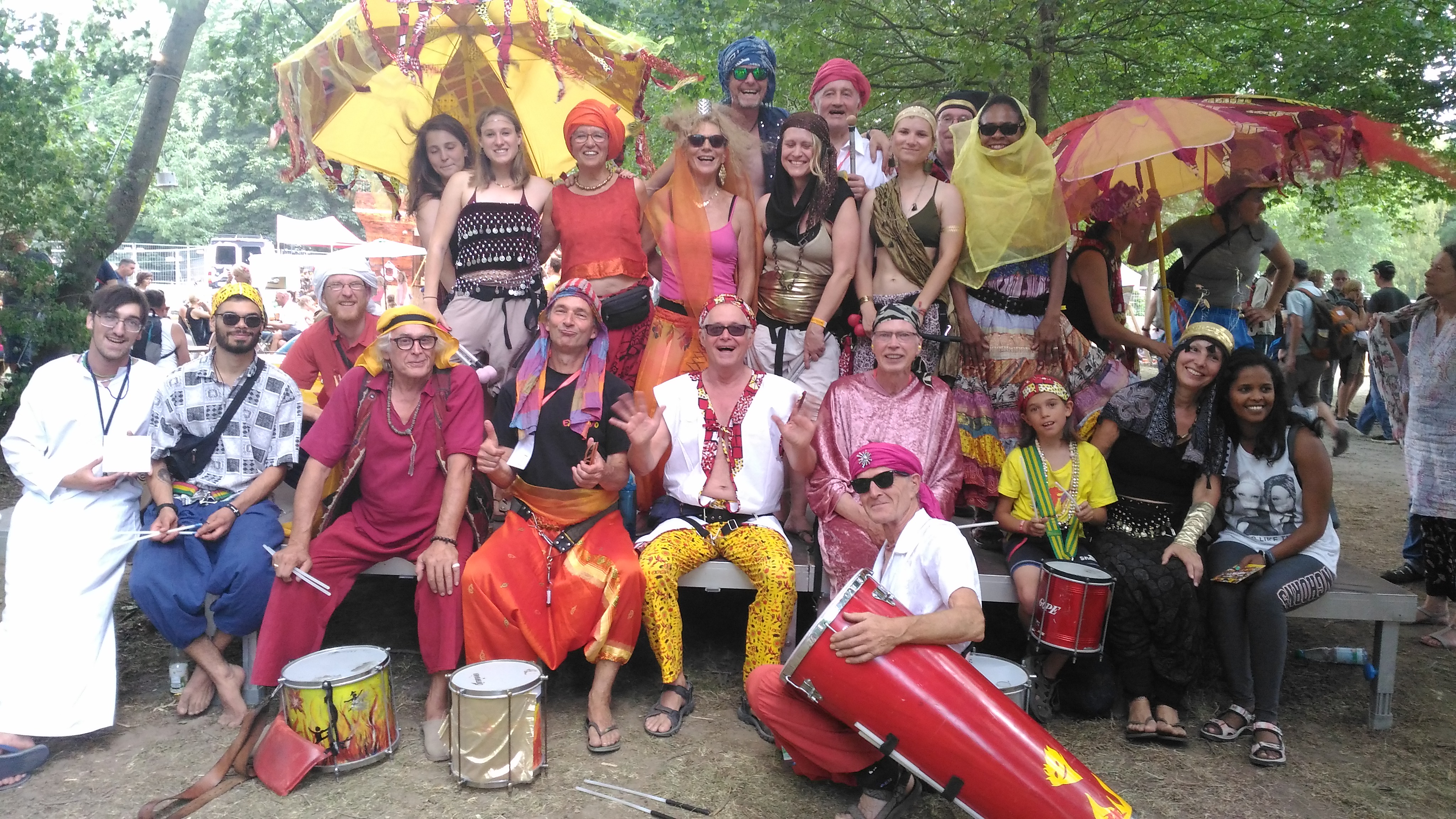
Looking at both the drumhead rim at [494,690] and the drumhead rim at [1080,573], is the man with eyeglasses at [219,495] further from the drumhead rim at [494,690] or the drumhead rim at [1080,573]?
the drumhead rim at [1080,573]

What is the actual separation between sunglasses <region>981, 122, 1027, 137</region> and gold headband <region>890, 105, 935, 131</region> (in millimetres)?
254

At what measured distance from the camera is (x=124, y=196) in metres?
8.45

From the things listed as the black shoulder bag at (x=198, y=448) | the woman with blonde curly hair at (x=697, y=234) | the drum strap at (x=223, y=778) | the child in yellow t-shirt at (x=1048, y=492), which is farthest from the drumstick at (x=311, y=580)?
the child in yellow t-shirt at (x=1048, y=492)

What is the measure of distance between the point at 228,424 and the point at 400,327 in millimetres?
927

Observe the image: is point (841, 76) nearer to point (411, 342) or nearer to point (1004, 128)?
point (1004, 128)

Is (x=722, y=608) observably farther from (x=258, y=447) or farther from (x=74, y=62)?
(x=74, y=62)

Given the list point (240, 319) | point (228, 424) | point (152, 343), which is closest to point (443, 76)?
point (240, 319)

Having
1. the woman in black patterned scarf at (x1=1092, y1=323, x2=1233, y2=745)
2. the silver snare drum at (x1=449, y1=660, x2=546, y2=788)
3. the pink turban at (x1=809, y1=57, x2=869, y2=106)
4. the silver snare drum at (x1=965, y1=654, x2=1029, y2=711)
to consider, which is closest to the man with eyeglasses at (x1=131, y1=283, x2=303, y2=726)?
the silver snare drum at (x1=449, y1=660, x2=546, y2=788)

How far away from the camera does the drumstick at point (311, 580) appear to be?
3795 mm

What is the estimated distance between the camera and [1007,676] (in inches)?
132

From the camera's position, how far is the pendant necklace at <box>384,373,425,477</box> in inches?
157

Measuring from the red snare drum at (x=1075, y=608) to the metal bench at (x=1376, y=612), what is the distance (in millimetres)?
266

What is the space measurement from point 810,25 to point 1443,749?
6.15 metres

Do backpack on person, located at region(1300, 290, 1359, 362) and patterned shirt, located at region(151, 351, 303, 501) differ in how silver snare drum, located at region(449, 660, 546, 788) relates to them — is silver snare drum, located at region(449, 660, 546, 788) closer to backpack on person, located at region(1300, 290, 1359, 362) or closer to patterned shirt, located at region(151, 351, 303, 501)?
patterned shirt, located at region(151, 351, 303, 501)
